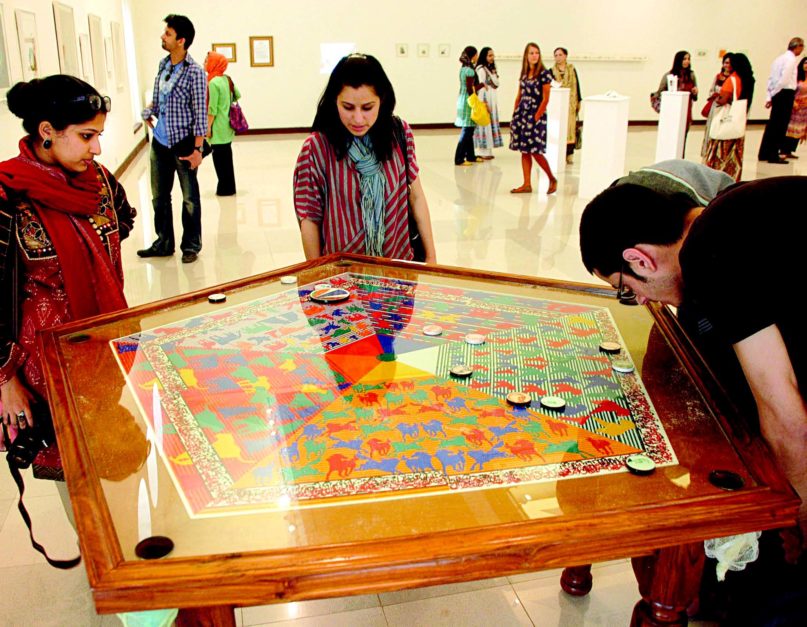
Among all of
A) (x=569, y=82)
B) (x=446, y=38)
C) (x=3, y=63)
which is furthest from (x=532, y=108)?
(x=446, y=38)

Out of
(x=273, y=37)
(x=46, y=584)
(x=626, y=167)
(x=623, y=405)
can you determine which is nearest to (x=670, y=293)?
(x=623, y=405)

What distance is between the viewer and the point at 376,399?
1.77 metres

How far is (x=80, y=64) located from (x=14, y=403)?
6.52 metres

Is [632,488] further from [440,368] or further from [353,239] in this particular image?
[353,239]

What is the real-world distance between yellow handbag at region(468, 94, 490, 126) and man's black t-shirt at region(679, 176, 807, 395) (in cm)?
899

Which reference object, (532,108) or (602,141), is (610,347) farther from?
(602,141)

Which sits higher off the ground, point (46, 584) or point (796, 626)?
point (796, 626)

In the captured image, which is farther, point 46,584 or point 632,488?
point 46,584

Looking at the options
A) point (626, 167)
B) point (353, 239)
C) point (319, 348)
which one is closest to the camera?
point (319, 348)

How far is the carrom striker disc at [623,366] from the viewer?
194cm

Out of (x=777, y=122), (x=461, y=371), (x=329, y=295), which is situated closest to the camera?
(x=461, y=371)

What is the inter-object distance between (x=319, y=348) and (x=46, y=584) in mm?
1269

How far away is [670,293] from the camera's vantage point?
175 centimetres

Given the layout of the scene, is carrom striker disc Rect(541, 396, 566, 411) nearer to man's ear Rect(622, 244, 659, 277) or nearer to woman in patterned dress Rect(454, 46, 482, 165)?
man's ear Rect(622, 244, 659, 277)
